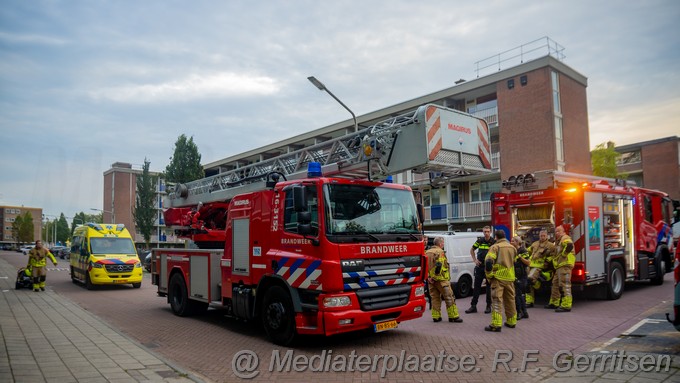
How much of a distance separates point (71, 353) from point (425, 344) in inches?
206

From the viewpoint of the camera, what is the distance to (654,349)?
686 cm

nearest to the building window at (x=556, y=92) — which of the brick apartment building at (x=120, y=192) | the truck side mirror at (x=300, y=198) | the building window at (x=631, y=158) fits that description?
the building window at (x=631, y=158)

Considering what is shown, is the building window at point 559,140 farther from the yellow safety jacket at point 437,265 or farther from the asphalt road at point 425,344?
the yellow safety jacket at point 437,265

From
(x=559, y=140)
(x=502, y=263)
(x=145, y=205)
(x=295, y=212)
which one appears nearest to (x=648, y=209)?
(x=502, y=263)

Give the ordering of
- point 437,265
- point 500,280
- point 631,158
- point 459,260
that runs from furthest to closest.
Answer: point 631,158, point 459,260, point 437,265, point 500,280

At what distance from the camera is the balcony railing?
98.5 ft

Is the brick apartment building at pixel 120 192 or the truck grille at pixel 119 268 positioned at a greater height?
the brick apartment building at pixel 120 192

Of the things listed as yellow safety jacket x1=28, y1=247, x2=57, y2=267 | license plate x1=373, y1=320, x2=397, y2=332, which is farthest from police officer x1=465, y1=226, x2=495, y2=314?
yellow safety jacket x1=28, y1=247, x2=57, y2=267

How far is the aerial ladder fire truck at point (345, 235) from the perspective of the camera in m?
7.02

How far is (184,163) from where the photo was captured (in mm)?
34812

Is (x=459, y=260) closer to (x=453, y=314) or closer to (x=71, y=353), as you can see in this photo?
(x=453, y=314)

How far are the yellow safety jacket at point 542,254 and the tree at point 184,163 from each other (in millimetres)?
27645

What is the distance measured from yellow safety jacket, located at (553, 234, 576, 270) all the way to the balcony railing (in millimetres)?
18772

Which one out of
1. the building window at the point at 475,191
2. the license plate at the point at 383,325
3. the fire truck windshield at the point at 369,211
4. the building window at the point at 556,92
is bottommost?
the license plate at the point at 383,325
